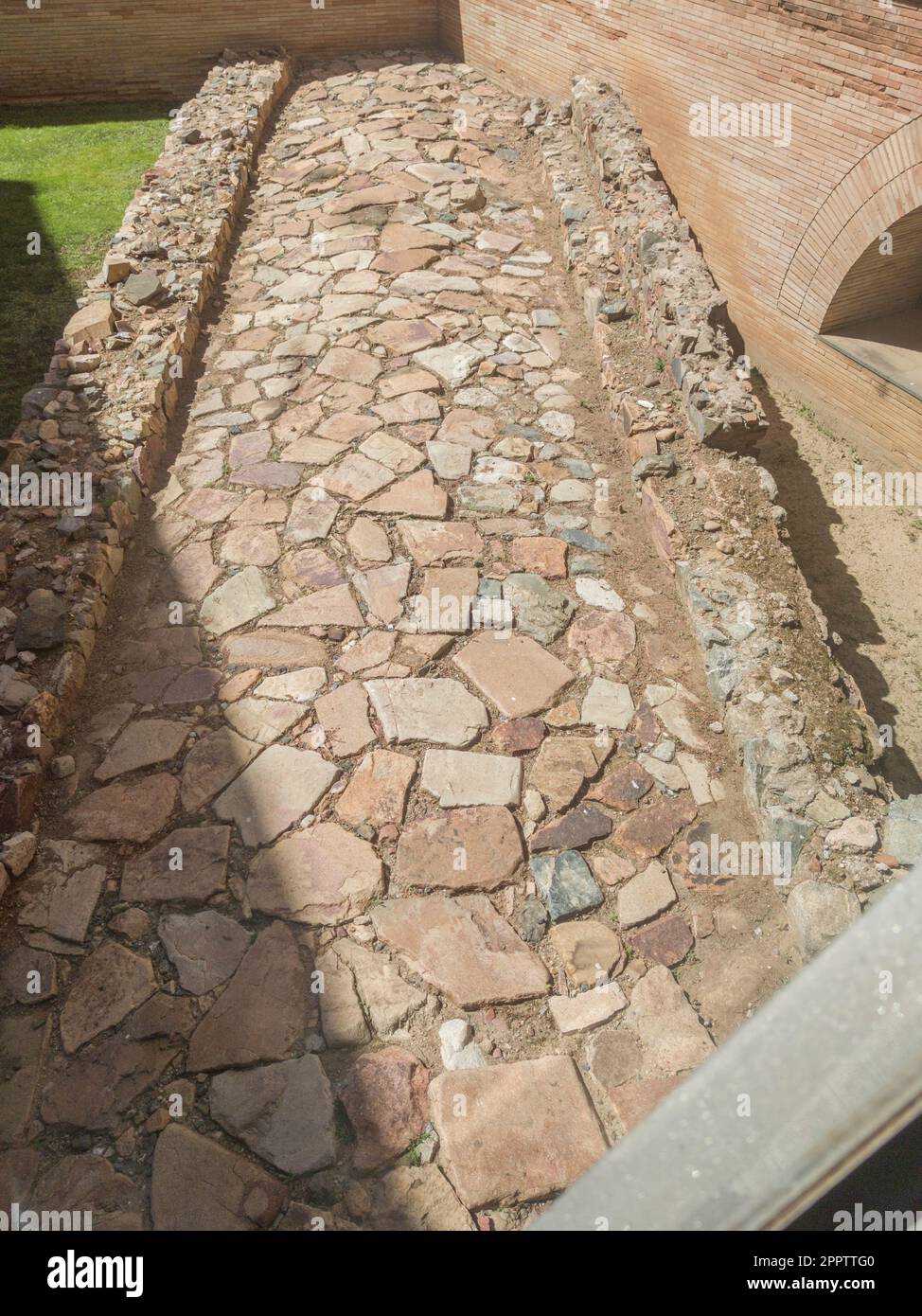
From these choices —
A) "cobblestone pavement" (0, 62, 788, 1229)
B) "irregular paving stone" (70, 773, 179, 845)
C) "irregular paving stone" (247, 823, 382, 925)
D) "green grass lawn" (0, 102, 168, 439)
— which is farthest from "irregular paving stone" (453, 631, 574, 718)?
"green grass lawn" (0, 102, 168, 439)

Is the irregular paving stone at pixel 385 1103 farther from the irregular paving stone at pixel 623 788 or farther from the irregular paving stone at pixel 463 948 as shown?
the irregular paving stone at pixel 623 788

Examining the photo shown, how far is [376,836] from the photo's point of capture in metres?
3.69

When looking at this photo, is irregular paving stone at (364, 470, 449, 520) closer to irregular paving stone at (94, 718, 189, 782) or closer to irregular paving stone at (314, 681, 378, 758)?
irregular paving stone at (314, 681, 378, 758)

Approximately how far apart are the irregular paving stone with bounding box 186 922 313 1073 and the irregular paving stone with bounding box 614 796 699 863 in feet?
4.49

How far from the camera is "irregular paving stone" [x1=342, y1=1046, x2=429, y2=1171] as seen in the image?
2.83 metres

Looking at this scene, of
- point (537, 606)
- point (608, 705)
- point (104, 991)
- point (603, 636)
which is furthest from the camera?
point (537, 606)

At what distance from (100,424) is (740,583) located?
12.8ft

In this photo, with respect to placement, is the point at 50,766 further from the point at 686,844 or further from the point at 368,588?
the point at 686,844

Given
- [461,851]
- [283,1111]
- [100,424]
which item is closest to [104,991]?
[283,1111]

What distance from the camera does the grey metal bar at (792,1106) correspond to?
1.13 meters

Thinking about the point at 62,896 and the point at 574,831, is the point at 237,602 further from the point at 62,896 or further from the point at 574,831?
the point at 574,831

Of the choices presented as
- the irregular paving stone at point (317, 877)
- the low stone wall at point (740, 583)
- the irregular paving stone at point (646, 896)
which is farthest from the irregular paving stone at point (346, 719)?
the low stone wall at point (740, 583)

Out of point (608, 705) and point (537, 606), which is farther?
point (537, 606)
